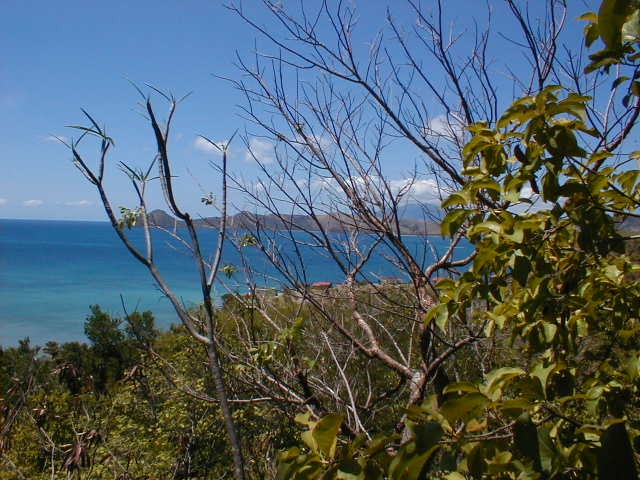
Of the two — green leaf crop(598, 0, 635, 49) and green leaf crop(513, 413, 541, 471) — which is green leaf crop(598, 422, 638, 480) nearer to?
green leaf crop(513, 413, 541, 471)

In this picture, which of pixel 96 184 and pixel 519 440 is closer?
pixel 519 440

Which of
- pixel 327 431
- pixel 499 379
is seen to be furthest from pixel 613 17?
pixel 327 431

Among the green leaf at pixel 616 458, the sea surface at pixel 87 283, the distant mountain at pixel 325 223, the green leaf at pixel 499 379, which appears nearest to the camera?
the green leaf at pixel 616 458

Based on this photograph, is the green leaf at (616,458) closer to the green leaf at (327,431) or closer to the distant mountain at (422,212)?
the green leaf at (327,431)

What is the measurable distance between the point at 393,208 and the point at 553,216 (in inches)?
64.4

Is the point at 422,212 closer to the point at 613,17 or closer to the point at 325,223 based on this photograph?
the point at 325,223

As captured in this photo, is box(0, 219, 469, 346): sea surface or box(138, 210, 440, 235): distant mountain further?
box(0, 219, 469, 346): sea surface

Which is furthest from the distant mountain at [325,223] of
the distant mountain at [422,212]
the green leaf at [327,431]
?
the green leaf at [327,431]

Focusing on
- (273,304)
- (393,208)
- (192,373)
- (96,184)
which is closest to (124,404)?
(192,373)

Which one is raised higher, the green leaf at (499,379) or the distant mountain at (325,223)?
the distant mountain at (325,223)

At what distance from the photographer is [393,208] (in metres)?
3.05

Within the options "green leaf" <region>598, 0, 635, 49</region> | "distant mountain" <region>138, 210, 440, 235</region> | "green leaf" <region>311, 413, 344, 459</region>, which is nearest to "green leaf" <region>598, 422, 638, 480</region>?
"green leaf" <region>311, 413, 344, 459</region>

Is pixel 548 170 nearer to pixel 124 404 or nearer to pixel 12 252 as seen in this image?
pixel 124 404

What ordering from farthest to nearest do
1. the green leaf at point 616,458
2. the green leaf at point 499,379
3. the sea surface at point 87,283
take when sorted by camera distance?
the sea surface at point 87,283
the green leaf at point 499,379
the green leaf at point 616,458
